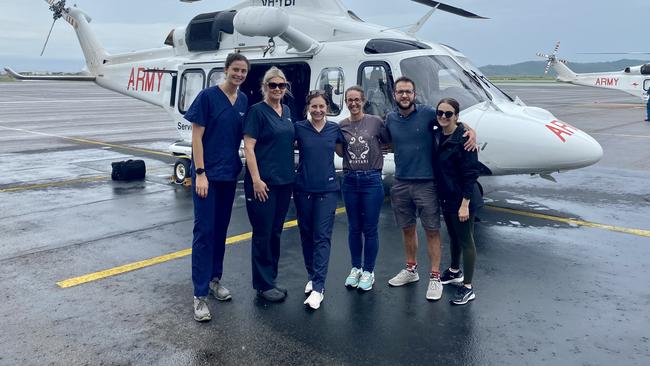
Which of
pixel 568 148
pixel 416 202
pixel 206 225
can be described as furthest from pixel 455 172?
pixel 568 148

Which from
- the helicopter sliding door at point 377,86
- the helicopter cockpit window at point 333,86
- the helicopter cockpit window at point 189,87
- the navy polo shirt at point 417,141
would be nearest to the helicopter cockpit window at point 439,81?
the helicopter sliding door at point 377,86

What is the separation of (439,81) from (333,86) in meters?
1.76

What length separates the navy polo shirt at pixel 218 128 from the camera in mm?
4301

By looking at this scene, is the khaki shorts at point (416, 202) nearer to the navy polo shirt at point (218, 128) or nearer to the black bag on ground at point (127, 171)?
the navy polo shirt at point (218, 128)

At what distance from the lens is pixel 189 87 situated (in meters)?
10.7

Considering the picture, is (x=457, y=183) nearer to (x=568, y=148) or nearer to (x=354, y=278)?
(x=354, y=278)

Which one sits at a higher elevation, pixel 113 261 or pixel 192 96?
pixel 192 96

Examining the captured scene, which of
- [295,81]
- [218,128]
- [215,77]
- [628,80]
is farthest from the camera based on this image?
[628,80]

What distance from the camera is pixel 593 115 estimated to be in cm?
2661

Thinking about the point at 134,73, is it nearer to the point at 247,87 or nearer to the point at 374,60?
the point at 247,87

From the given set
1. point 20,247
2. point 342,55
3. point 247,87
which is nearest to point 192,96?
point 247,87

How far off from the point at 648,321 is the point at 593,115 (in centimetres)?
2528

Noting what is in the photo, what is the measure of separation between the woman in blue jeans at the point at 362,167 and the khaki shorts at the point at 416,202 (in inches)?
8.2

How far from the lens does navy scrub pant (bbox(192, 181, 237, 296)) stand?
4418mm
